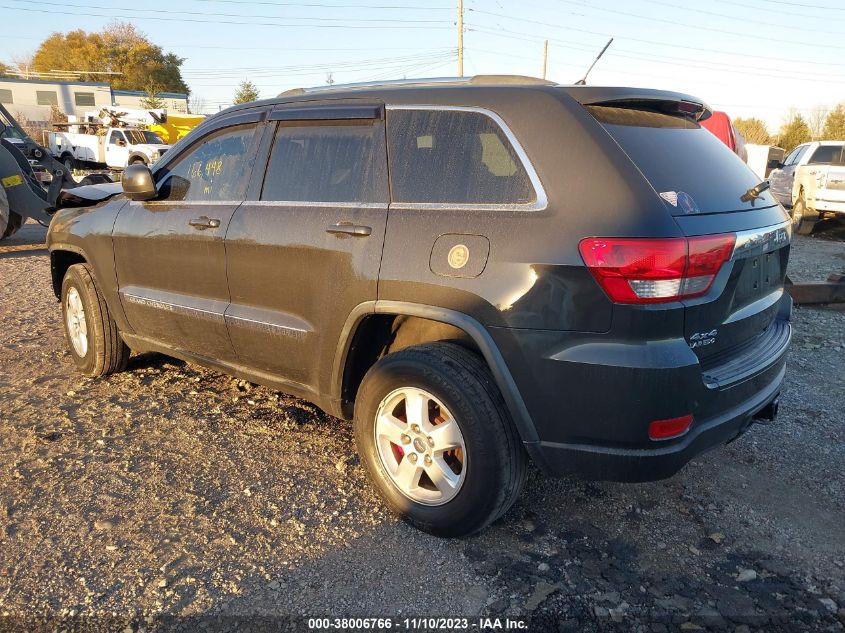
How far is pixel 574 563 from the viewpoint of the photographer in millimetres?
2715

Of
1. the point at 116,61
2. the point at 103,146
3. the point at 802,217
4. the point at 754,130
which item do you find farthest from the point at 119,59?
the point at 802,217

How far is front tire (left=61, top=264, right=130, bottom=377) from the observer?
14.9 ft

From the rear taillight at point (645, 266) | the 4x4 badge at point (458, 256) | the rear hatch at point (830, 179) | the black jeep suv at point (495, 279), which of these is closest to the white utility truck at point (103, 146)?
the rear hatch at point (830, 179)

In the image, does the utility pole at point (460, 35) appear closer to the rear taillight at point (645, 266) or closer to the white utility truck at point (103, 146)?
the white utility truck at point (103, 146)

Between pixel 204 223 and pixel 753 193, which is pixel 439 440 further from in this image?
pixel 204 223

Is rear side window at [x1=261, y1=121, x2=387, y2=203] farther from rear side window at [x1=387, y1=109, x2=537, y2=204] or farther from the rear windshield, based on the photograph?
the rear windshield

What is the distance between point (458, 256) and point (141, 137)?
1106 inches

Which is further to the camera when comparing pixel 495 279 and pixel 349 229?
pixel 349 229

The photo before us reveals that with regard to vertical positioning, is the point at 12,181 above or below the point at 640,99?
below

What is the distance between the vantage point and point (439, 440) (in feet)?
9.04

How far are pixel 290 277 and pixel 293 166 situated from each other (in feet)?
1.96

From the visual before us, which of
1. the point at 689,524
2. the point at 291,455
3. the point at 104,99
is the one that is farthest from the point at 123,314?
the point at 104,99

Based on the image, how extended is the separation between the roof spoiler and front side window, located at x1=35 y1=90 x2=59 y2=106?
59594 mm

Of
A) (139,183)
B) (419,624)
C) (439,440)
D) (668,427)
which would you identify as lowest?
(419,624)
